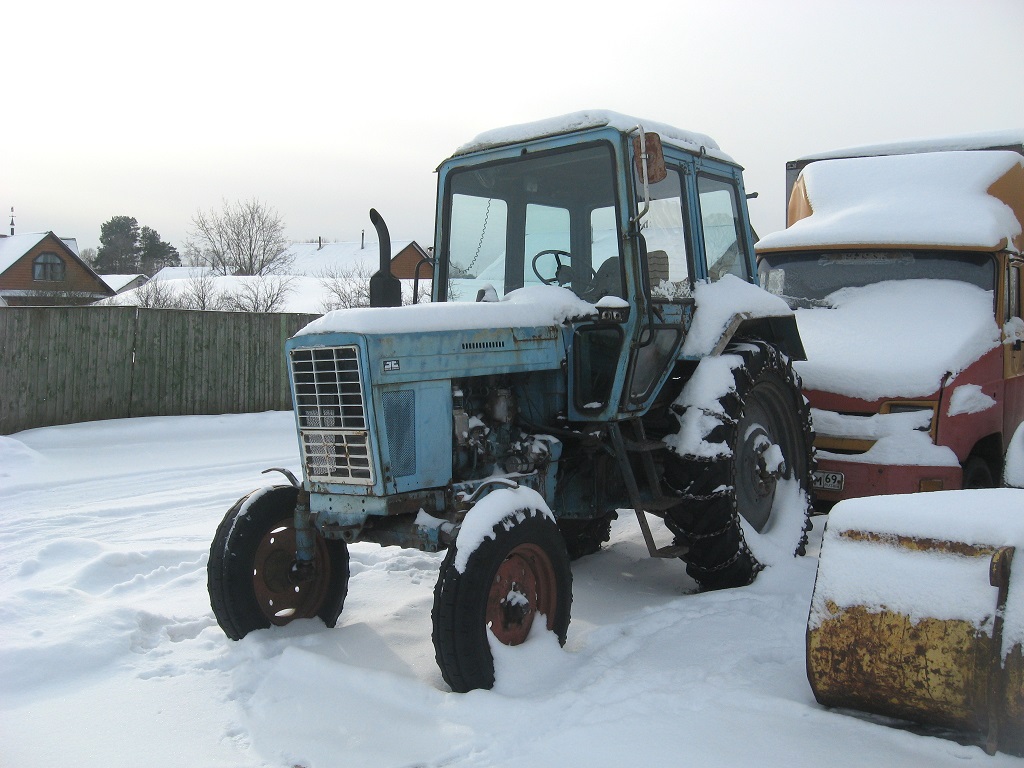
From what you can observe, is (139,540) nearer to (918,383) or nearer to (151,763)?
(151,763)

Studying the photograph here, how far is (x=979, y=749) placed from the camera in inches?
116

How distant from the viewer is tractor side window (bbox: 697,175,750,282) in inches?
212

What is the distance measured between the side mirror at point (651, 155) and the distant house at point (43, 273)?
38945 mm

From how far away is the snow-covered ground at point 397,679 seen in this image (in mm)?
3074

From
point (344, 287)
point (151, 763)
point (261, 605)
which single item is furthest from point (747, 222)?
point (344, 287)

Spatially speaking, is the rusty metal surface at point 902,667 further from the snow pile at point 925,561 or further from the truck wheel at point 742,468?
the truck wheel at point 742,468

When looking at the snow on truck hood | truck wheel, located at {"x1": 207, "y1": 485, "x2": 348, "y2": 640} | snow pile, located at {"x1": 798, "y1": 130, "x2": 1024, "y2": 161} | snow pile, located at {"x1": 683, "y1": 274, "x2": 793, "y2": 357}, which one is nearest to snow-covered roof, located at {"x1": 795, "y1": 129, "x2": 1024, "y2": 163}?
snow pile, located at {"x1": 798, "y1": 130, "x2": 1024, "y2": 161}

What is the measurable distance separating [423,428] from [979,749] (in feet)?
7.96

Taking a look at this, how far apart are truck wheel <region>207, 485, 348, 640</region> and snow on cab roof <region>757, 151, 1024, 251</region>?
453 cm

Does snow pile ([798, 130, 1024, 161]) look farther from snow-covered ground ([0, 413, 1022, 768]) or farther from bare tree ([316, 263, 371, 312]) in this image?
bare tree ([316, 263, 371, 312])

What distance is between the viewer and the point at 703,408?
4754mm

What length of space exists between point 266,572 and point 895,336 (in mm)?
4623

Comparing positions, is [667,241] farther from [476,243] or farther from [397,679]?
[397,679]

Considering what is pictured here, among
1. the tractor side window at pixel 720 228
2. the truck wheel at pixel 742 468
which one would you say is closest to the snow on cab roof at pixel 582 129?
the tractor side window at pixel 720 228
